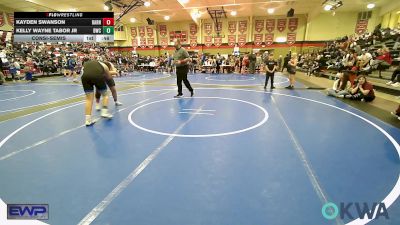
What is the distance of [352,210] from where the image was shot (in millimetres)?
2074

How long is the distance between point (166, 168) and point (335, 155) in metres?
2.41

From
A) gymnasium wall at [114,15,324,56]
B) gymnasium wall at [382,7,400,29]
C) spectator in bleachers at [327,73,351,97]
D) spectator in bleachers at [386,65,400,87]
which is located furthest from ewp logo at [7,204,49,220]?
gymnasium wall at [114,15,324,56]

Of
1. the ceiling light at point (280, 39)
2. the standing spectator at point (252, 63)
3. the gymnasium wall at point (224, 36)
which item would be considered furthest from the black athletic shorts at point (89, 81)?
the ceiling light at point (280, 39)

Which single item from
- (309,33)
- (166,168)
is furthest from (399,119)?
(309,33)

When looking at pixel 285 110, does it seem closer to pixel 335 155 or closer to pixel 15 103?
pixel 335 155

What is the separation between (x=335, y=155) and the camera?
3213 millimetres

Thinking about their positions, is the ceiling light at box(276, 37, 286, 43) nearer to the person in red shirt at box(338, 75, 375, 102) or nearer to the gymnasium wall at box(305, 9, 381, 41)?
the gymnasium wall at box(305, 9, 381, 41)

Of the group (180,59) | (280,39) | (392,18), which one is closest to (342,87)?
(180,59)

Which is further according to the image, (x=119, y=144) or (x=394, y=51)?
(x=394, y=51)

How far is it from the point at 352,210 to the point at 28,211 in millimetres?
3066

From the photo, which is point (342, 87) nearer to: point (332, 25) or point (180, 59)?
point (180, 59)

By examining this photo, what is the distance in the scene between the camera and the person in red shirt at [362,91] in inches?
269
